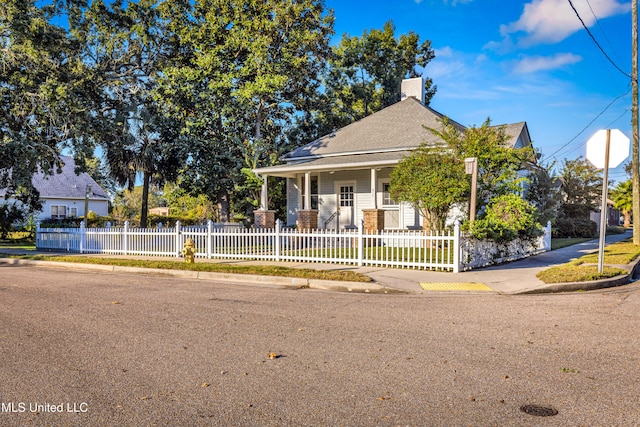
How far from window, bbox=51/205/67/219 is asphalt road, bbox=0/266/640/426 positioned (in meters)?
39.2

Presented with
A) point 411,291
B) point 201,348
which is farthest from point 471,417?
point 411,291

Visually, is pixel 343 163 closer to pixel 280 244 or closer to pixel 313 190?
pixel 313 190

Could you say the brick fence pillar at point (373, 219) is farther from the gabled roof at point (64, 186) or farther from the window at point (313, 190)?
the gabled roof at point (64, 186)

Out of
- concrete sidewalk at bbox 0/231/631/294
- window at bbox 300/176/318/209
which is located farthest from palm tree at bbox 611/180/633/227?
concrete sidewalk at bbox 0/231/631/294

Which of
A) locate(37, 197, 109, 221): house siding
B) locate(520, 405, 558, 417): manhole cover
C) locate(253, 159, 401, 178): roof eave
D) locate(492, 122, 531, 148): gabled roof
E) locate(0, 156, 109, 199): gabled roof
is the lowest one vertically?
locate(520, 405, 558, 417): manhole cover

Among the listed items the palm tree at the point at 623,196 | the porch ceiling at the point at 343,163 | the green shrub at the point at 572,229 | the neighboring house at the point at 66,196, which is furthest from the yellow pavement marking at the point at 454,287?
the palm tree at the point at 623,196

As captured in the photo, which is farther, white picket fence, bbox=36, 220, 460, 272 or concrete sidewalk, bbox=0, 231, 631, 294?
white picket fence, bbox=36, 220, 460, 272

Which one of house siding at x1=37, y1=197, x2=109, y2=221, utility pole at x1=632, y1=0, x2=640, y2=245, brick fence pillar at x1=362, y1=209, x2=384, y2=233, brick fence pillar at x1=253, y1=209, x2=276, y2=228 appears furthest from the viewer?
house siding at x1=37, y1=197, x2=109, y2=221

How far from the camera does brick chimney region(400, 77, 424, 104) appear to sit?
2728cm

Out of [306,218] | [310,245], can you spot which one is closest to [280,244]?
[310,245]

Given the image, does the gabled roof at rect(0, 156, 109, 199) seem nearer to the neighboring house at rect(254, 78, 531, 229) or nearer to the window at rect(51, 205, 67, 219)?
the window at rect(51, 205, 67, 219)

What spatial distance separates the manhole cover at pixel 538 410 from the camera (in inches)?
145

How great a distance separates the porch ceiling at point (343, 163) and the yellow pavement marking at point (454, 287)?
327 inches

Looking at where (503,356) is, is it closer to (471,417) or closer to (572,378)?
(572,378)
